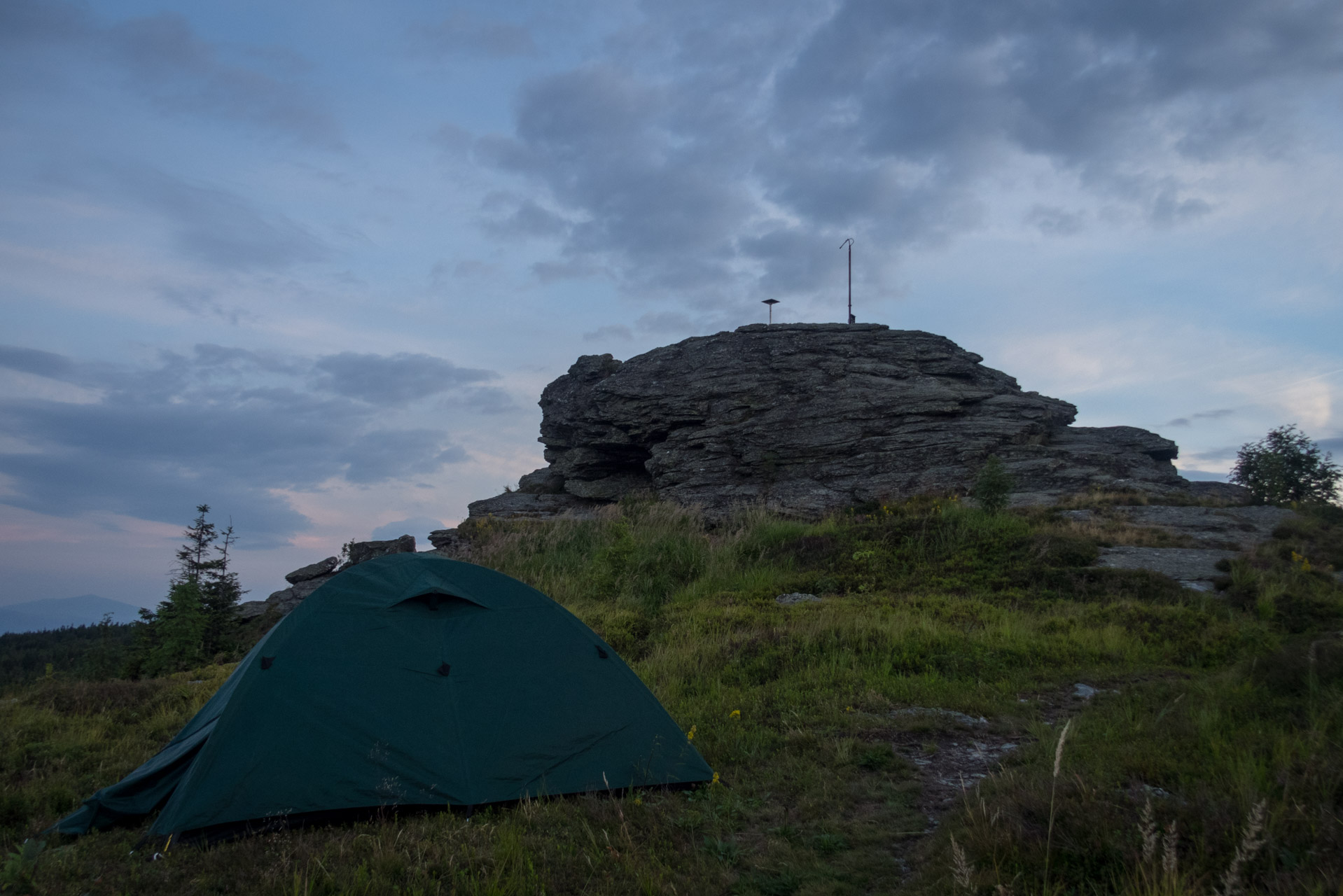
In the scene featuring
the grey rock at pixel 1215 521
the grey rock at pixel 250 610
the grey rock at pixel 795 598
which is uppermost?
the grey rock at pixel 1215 521

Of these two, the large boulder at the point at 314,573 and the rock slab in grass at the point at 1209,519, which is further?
the large boulder at the point at 314,573

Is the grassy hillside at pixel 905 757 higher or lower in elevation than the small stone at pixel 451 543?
lower

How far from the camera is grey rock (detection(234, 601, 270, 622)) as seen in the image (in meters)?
24.7

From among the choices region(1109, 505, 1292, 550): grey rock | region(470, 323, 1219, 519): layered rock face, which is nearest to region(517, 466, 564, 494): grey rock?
region(470, 323, 1219, 519): layered rock face

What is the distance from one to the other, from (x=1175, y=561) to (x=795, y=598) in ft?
23.2

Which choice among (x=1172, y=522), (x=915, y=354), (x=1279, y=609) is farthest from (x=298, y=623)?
(x=915, y=354)

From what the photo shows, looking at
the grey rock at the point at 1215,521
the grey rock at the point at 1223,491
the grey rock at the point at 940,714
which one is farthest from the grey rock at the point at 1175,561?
the grey rock at the point at 1223,491

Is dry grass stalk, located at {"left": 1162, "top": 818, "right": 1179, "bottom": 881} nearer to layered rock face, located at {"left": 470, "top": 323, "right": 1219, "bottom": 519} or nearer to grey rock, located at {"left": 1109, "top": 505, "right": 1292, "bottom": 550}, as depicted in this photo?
grey rock, located at {"left": 1109, "top": 505, "right": 1292, "bottom": 550}

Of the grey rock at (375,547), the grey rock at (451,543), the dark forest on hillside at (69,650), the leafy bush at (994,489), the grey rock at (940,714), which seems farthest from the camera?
the dark forest on hillside at (69,650)

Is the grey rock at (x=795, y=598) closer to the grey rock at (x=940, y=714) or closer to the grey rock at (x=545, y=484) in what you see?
the grey rock at (x=940, y=714)

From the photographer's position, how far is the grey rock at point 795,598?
41.8 ft

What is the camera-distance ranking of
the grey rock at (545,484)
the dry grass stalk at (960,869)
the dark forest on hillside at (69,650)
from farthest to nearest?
the grey rock at (545,484), the dark forest on hillside at (69,650), the dry grass stalk at (960,869)

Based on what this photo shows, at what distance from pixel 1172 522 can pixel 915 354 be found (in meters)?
14.4

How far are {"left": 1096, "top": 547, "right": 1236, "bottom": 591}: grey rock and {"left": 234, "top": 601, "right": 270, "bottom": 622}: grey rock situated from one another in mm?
Answer: 23846
